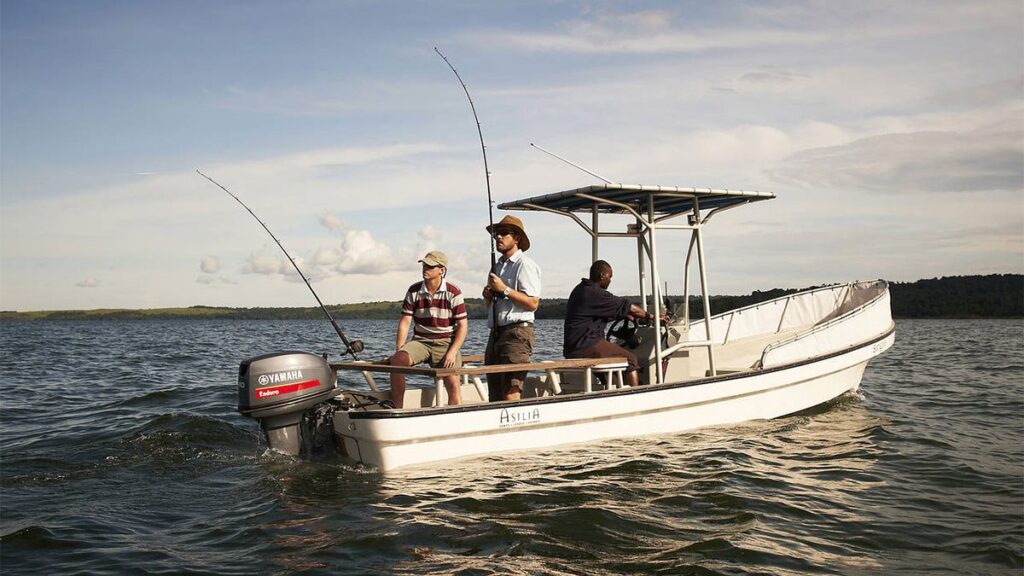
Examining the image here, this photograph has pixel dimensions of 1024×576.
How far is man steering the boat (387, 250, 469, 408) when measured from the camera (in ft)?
27.6

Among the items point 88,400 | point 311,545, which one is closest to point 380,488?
point 311,545

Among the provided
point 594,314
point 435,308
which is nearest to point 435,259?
point 435,308

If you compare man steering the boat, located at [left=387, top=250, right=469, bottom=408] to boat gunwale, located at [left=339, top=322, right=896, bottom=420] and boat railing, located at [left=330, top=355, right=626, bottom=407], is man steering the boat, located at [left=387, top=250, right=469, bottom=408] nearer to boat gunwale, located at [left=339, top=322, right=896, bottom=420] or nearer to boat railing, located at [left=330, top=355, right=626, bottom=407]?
boat railing, located at [left=330, top=355, right=626, bottom=407]

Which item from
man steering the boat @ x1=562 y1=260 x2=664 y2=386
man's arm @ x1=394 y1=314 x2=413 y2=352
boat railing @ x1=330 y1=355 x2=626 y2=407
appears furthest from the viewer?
man steering the boat @ x1=562 y1=260 x2=664 y2=386

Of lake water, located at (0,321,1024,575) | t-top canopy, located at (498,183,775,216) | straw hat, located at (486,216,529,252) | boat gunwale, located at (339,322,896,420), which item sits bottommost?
lake water, located at (0,321,1024,575)

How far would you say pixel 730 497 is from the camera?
23.4ft

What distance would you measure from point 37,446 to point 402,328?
16.0 feet

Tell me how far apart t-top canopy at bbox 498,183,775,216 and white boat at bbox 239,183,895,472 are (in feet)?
Answer: 0.07

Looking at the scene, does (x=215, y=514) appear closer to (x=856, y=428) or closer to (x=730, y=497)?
(x=730, y=497)

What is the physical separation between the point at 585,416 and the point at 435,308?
2008 mm

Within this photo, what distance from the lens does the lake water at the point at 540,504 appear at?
5566 mm

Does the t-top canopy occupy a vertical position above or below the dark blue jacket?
above

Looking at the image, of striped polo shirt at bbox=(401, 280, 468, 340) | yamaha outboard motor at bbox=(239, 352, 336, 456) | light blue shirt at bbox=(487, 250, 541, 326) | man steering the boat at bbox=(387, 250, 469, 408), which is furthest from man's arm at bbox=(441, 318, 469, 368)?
yamaha outboard motor at bbox=(239, 352, 336, 456)

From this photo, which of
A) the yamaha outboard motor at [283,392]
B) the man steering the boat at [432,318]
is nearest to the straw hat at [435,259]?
the man steering the boat at [432,318]
